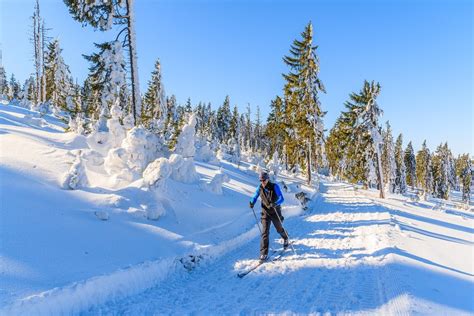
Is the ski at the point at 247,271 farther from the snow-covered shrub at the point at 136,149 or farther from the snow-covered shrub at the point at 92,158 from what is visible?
the snow-covered shrub at the point at 92,158

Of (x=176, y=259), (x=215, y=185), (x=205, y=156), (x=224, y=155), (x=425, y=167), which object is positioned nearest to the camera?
(x=176, y=259)

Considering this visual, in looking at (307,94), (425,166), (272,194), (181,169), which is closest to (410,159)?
(425,166)

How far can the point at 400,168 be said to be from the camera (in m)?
67.8

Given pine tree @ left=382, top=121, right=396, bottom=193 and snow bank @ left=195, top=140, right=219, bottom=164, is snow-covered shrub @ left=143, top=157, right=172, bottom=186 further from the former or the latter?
pine tree @ left=382, top=121, right=396, bottom=193

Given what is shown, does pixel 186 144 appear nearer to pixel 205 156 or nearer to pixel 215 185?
pixel 215 185

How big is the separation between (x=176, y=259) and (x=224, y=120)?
2803 inches

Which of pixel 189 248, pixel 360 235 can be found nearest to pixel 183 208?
pixel 189 248

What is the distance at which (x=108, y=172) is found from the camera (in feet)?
36.4

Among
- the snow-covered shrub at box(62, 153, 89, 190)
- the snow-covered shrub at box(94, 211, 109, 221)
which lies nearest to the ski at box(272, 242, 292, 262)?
the snow-covered shrub at box(94, 211, 109, 221)

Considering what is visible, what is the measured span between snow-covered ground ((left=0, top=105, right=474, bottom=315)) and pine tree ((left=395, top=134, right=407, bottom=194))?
197 feet

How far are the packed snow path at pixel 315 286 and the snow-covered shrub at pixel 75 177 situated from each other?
4.03m

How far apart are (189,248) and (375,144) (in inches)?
1012

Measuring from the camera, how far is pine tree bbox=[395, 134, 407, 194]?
64.8 meters

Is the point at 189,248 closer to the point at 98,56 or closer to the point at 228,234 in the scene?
the point at 228,234
